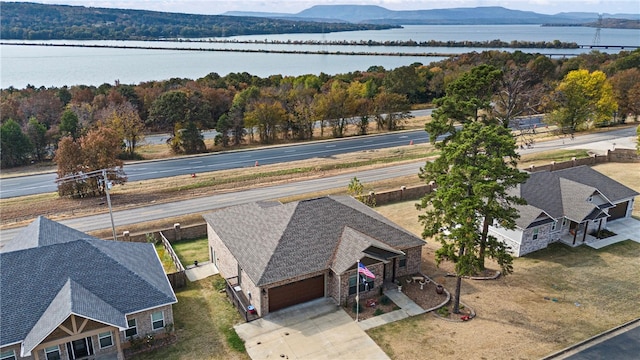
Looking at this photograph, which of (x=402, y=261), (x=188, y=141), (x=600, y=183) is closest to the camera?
(x=402, y=261)

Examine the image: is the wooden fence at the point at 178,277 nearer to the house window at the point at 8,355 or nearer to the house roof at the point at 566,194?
the house window at the point at 8,355

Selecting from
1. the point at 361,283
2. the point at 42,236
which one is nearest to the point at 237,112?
the point at 42,236

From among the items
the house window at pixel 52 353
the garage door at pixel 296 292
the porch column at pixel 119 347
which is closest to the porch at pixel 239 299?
the garage door at pixel 296 292

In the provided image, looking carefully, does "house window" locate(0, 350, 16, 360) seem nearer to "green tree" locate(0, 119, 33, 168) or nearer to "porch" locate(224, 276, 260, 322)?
"porch" locate(224, 276, 260, 322)

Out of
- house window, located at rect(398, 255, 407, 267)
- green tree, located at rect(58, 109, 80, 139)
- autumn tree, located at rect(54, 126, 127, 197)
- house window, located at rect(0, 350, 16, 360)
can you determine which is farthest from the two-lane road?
house window, located at rect(398, 255, 407, 267)

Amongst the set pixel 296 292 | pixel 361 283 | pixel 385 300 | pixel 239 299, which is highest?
pixel 361 283

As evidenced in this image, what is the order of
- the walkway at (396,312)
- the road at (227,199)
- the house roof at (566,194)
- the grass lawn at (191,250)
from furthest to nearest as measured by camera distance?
the road at (227,199), the house roof at (566,194), the grass lawn at (191,250), the walkway at (396,312)

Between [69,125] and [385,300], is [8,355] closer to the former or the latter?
[385,300]
